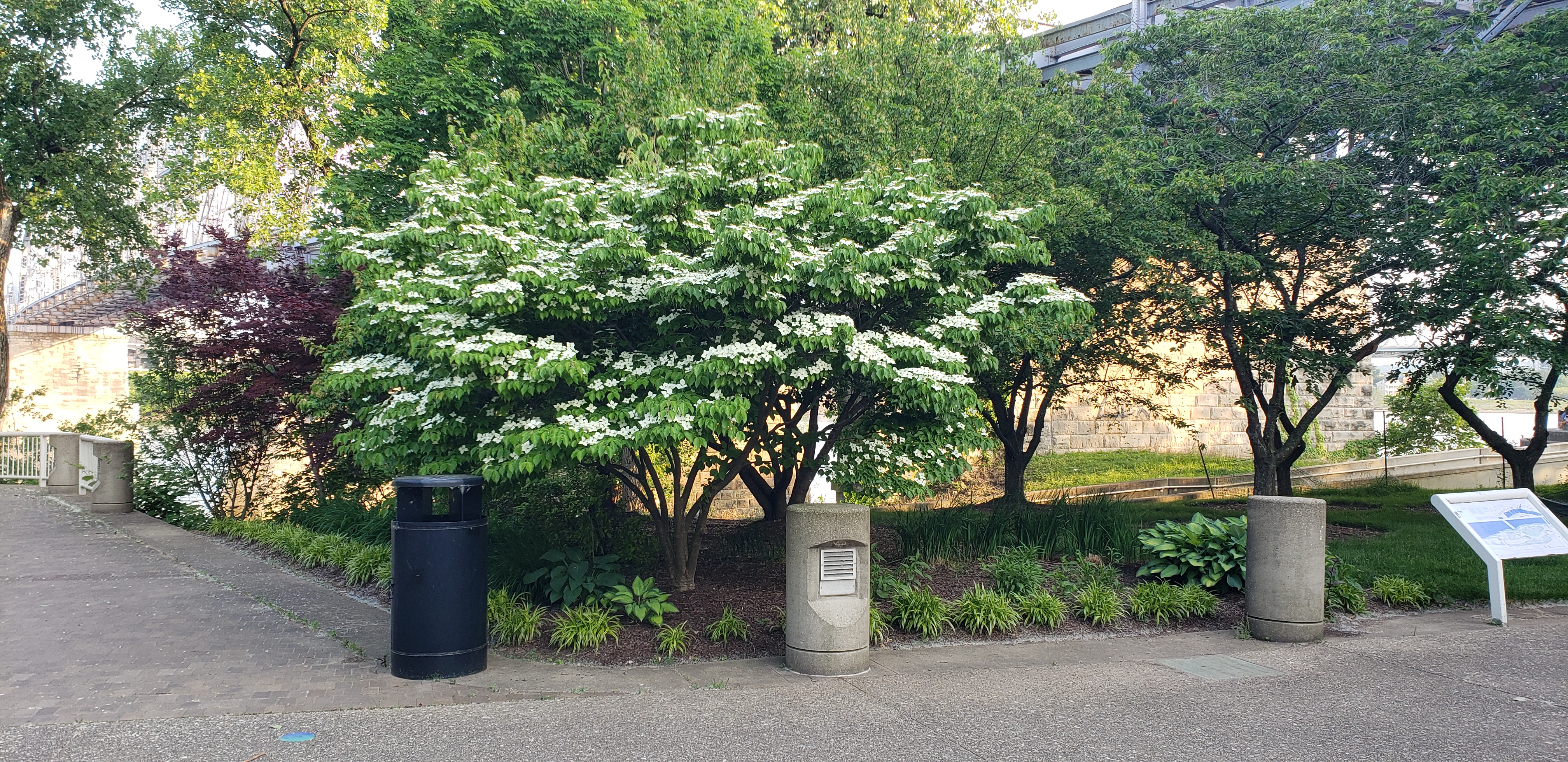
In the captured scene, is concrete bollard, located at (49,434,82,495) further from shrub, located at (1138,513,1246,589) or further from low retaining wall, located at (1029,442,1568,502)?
shrub, located at (1138,513,1246,589)

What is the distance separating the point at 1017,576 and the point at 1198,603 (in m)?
1.44

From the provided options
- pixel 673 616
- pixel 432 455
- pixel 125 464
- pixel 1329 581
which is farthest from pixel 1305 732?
pixel 125 464

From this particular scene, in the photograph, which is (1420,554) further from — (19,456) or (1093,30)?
(19,456)

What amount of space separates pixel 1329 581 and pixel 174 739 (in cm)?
838

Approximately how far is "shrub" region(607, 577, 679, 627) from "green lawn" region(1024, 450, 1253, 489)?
1607cm

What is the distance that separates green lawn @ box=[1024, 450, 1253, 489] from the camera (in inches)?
915

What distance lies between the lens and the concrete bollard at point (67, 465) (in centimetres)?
1817

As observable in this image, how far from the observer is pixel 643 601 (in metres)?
7.33

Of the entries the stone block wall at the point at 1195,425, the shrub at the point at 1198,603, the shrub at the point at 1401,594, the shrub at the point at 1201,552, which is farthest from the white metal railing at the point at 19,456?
the shrub at the point at 1401,594

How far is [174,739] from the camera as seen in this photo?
4918 millimetres

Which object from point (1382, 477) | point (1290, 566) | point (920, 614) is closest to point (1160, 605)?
point (1290, 566)

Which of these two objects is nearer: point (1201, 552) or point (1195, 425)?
point (1201, 552)

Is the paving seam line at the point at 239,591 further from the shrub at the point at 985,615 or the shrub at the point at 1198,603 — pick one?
the shrub at the point at 1198,603

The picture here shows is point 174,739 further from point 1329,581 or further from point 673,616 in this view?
point 1329,581
